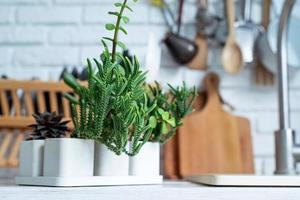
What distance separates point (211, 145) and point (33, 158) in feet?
2.15

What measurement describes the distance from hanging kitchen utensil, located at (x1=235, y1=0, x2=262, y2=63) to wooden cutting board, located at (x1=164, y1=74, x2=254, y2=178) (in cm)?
16

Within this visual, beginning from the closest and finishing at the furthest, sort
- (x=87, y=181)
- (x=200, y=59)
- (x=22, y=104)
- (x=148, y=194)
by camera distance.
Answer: (x=148, y=194) → (x=87, y=181) → (x=22, y=104) → (x=200, y=59)

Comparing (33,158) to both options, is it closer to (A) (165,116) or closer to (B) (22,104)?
(A) (165,116)

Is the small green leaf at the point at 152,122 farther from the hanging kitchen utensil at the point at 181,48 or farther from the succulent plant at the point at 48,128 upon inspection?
the hanging kitchen utensil at the point at 181,48

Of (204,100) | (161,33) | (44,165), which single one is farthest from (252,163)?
(44,165)

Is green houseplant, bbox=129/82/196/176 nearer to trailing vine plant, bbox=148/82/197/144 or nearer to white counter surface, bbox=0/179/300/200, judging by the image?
trailing vine plant, bbox=148/82/197/144

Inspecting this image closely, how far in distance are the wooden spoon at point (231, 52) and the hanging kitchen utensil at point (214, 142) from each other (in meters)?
0.09

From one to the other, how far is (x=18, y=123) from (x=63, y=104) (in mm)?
117

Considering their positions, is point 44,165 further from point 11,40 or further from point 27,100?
point 11,40

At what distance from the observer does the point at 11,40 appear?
1.42 m

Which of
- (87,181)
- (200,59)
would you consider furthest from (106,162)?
(200,59)

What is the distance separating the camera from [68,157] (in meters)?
0.69

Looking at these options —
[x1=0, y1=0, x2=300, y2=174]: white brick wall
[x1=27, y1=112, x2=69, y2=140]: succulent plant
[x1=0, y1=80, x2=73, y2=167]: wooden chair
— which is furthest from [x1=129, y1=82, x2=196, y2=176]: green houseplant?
[x1=0, y1=0, x2=300, y2=174]: white brick wall

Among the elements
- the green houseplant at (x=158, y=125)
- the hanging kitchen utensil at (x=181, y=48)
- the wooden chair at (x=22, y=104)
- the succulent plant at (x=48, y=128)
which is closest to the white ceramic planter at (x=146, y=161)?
the green houseplant at (x=158, y=125)
